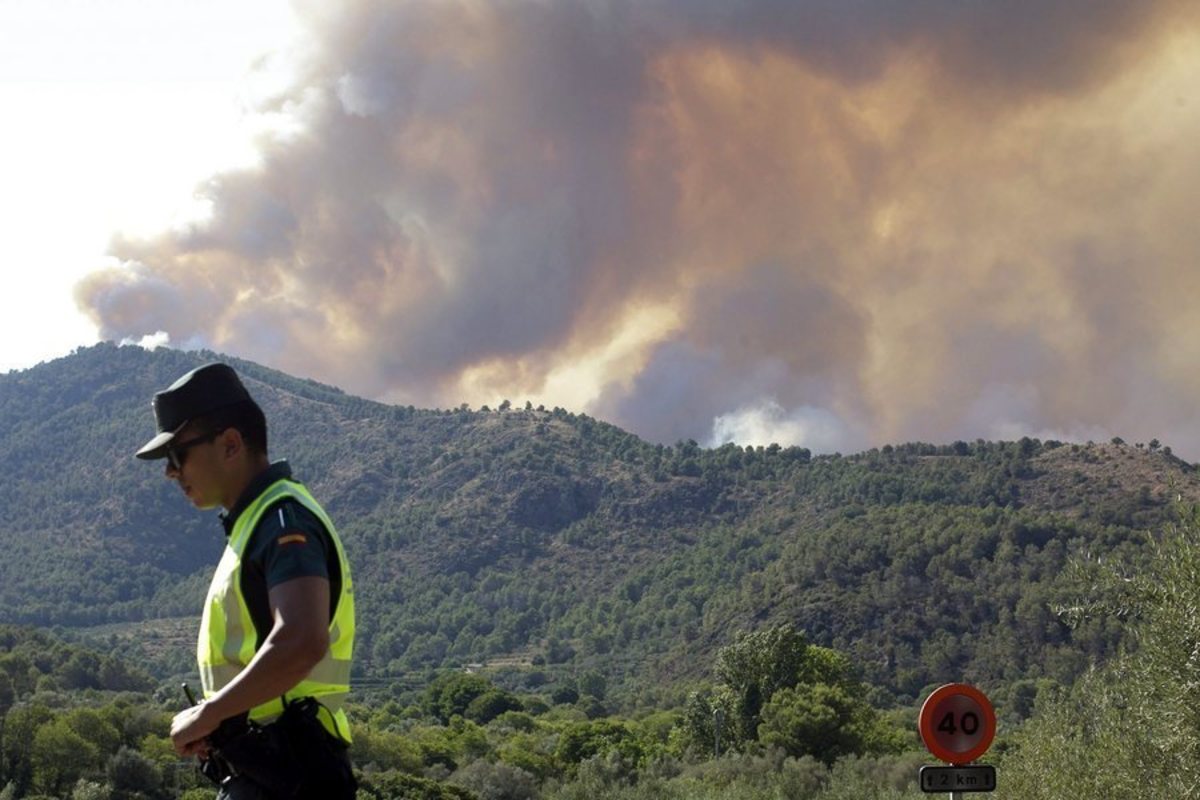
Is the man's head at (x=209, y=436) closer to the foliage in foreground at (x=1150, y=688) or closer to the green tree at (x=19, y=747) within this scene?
the foliage in foreground at (x=1150, y=688)

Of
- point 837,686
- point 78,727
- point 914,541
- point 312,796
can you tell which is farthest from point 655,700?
point 312,796

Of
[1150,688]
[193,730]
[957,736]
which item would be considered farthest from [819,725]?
[193,730]

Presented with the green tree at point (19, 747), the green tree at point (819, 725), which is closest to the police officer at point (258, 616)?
the green tree at point (19, 747)

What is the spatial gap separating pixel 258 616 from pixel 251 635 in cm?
6

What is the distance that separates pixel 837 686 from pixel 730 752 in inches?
343

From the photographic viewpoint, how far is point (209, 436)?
5.43 meters

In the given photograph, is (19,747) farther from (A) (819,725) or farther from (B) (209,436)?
(B) (209,436)

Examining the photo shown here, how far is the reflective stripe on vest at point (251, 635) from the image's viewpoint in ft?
16.9

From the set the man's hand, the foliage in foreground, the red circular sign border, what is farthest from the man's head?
the foliage in foreground

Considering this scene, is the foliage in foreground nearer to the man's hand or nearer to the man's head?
the man's head

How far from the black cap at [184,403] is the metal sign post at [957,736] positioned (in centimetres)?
895

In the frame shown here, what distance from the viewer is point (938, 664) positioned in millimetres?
145750

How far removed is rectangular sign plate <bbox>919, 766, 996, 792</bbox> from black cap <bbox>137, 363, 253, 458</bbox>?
9015 millimetres

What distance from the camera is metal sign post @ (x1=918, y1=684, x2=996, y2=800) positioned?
13094 millimetres
